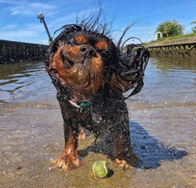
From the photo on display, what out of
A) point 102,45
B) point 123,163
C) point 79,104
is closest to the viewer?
point 102,45

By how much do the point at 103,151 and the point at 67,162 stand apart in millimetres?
512

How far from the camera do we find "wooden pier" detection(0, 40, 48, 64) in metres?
18.1

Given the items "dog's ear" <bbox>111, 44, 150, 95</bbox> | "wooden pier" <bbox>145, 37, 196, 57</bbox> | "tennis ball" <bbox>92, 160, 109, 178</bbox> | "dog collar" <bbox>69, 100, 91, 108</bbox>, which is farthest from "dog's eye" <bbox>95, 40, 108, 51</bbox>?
"wooden pier" <bbox>145, 37, 196, 57</bbox>

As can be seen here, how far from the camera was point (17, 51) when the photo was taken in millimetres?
21250

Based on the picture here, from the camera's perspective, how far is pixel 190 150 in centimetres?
285

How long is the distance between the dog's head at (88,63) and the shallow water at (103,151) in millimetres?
296

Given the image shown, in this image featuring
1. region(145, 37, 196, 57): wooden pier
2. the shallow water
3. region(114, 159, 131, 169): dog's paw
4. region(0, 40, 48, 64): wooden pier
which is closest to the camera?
the shallow water

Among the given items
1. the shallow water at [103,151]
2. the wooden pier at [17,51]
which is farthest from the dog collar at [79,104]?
the wooden pier at [17,51]

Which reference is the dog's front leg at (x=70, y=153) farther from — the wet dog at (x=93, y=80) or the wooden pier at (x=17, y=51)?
the wooden pier at (x=17, y=51)

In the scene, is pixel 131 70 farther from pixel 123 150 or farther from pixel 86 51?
pixel 123 150

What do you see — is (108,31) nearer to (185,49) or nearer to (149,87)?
(149,87)

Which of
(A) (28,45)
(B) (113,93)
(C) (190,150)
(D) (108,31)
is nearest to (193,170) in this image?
(C) (190,150)

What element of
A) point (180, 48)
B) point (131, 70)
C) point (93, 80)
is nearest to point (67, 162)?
point (93, 80)

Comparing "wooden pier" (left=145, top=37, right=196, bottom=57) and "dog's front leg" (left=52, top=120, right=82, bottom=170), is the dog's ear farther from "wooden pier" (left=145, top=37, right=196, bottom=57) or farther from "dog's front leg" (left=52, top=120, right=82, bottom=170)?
"wooden pier" (left=145, top=37, right=196, bottom=57)
